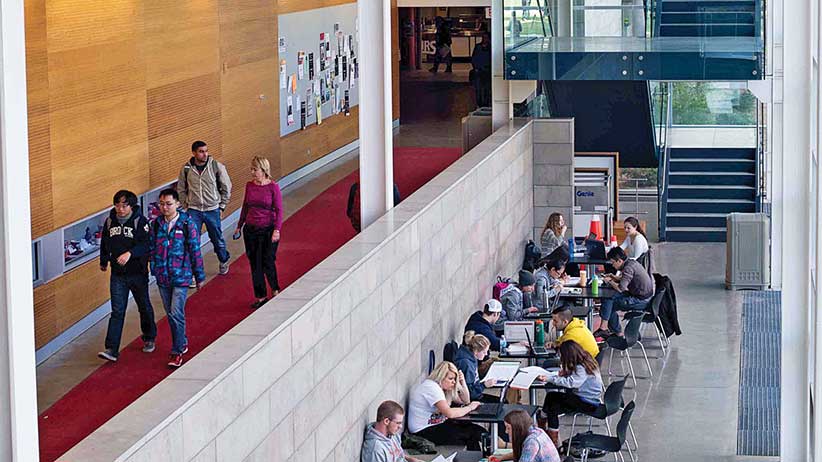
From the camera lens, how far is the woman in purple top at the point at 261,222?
1266 centimetres

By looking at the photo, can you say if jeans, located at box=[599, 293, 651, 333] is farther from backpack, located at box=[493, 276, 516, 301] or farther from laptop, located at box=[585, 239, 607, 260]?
laptop, located at box=[585, 239, 607, 260]

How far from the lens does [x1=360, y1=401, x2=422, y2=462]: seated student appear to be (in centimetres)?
982

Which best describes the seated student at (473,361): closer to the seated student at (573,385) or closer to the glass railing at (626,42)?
the seated student at (573,385)

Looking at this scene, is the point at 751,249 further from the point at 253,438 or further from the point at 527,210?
the point at 253,438

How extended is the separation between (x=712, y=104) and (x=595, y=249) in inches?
368

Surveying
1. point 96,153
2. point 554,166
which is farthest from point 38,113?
point 554,166

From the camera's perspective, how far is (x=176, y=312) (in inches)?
440

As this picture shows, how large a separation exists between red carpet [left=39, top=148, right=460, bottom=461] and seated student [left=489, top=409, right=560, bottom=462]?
114 inches

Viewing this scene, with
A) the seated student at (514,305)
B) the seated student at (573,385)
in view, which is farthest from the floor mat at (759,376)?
the seated student at (514,305)

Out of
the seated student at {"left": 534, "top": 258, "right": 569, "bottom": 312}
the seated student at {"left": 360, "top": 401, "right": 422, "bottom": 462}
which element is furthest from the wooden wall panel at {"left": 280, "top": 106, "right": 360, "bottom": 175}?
the seated student at {"left": 360, "top": 401, "right": 422, "bottom": 462}

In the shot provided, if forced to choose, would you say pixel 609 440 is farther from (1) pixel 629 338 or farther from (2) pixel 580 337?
(1) pixel 629 338

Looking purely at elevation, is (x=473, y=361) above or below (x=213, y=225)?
below

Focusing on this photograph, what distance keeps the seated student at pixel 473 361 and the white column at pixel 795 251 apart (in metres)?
2.45

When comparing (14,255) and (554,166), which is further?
(554,166)
